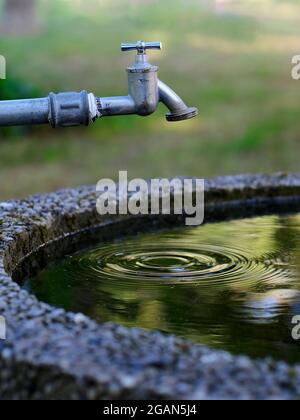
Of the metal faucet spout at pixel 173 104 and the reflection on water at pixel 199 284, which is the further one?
the metal faucet spout at pixel 173 104

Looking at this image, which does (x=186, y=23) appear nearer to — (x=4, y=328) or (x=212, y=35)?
(x=212, y=35)

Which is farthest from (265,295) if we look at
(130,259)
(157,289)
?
(130,259)

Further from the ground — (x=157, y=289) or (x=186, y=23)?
(x=186, y=23)

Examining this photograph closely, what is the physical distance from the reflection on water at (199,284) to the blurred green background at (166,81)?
334 centimetres

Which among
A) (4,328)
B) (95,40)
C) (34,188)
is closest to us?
(4,328)

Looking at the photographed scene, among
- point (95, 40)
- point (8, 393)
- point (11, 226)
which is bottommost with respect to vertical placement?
point (8, 393)

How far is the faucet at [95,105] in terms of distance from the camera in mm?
2352

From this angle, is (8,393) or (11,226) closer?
(8,393)

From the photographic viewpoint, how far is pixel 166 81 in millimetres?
8836

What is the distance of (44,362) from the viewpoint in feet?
5.37

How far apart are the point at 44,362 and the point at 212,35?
9292 mm

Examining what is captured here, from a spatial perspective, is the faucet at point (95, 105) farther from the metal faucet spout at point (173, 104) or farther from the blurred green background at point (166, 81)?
the blurred green background at point (166, 81)

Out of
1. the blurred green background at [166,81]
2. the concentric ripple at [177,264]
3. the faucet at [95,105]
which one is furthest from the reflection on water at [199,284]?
the blurred green background at [166,81]
